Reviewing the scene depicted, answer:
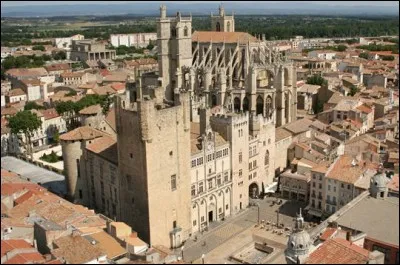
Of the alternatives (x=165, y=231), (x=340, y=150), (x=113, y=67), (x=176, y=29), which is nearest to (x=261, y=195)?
(x=340, y=150)

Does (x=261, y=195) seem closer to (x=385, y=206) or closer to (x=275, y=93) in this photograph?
(x=275, y=93)

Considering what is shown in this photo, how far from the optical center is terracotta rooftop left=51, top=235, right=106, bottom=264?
27237 millimetres

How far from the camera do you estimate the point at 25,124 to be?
63438 mm

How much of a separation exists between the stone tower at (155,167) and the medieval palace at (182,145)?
8 cm

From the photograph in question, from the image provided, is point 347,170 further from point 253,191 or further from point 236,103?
point 236,103

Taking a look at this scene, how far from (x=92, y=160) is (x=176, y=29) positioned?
25498 mm

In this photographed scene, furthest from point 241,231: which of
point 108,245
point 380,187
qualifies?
point 108,245

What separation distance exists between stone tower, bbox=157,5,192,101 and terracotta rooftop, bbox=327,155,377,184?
25914 mm

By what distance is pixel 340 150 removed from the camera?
5241cm

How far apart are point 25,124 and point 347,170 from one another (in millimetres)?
40992

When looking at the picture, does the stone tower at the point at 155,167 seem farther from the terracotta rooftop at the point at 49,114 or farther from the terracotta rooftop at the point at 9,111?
the terracotta rooftop at the point at 9,111

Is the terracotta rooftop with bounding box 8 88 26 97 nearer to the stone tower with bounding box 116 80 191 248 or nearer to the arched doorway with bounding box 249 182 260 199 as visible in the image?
the arched doorway with bounding box 249 182 260 199

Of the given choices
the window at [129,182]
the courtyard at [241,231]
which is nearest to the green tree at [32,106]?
the courtyard at [241,231]

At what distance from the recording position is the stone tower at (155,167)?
36.3 metres
